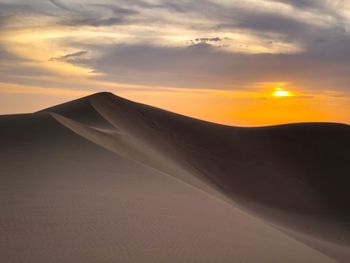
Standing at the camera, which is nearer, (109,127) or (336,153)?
(109,127)

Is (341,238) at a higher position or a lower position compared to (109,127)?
lower

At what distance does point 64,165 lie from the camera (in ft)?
40.4

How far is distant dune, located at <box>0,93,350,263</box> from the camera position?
7.01 metres

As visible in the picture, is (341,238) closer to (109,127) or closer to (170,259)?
(109,127)

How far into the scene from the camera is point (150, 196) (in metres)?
10.4

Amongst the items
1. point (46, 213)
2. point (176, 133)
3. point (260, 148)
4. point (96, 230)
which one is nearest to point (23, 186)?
point (46, 213)

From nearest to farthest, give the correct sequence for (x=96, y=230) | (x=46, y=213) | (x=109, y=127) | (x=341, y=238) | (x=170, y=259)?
(x=170, y=259) → (x=96, y=230) → (x=46, y=213) → (x=341, y=238) → (x=109, y=127)

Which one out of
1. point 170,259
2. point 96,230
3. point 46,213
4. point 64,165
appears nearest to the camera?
point 170,259

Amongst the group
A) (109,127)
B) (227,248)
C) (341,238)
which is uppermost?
(109,127)

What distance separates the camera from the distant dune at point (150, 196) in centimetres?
701

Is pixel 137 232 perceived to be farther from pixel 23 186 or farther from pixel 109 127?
pixel 109 127

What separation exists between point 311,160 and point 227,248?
2507 cm

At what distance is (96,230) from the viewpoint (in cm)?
738

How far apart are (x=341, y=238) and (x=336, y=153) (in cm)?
1277
